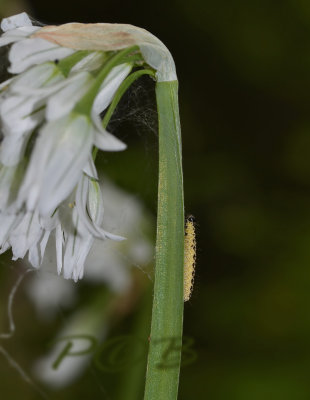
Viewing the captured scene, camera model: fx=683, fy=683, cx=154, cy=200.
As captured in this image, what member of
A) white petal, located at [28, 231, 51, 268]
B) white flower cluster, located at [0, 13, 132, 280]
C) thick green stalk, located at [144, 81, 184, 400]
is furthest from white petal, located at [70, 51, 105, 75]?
white petal, located at [28, 231, 51, 268]

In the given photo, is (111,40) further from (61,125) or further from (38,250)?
(38,250)

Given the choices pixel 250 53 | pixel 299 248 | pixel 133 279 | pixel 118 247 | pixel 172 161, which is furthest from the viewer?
pixel 250 53

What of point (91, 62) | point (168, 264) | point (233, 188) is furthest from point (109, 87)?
point (233, 188)

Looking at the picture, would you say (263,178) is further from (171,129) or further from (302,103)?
(171,129)

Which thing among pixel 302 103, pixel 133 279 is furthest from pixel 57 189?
pixel 302 103

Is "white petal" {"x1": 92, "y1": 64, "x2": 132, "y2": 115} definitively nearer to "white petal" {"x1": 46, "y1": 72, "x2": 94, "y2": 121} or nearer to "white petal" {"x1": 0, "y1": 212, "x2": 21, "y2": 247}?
"white petal" {"x1": 46, "y1": 72, "x2": 94, "y2": 121}

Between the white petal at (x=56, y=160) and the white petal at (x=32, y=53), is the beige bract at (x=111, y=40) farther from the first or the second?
the white petal at (x=56, y=160)
